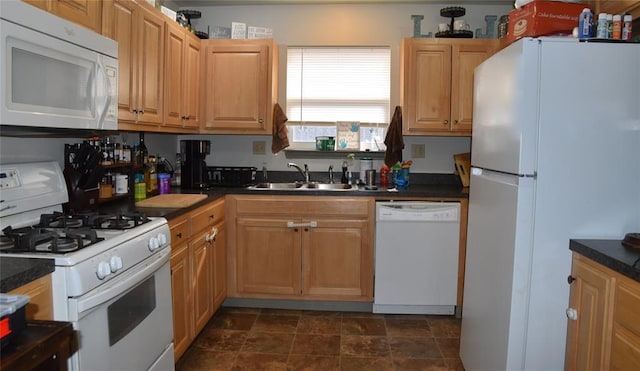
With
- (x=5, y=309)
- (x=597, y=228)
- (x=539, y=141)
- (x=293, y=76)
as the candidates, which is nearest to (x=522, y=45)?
(x=539, y=141)

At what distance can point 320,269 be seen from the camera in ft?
10.2

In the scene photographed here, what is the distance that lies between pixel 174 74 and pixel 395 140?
164cm

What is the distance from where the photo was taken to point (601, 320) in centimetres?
151

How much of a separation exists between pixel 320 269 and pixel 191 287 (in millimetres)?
986

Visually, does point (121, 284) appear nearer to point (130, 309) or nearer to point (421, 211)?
point (130, 309)

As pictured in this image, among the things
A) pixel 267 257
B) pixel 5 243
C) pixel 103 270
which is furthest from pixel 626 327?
pixel 267 257

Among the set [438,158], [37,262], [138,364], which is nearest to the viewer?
[37,262]

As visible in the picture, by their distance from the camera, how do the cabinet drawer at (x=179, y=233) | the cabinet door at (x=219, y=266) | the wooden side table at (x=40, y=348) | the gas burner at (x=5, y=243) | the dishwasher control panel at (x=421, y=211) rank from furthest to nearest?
the dishwasher control panel at (x=421, y=211), the cabinet door at (x=219, y=266), the cabinet drawer at (x=179, y=233), the gas burner at (x=5, y=243), the wooden side table at (x=40, y=348)

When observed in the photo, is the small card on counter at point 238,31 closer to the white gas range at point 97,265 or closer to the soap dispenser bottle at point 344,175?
the soap dispenser bottle at point 344,175

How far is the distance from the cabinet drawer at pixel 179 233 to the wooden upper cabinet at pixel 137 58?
572mm

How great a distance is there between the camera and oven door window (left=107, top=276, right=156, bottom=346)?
1.57 meters

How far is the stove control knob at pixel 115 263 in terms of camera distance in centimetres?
152

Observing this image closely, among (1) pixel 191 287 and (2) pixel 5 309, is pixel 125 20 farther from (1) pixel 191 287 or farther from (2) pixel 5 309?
(2) pixel 5 309

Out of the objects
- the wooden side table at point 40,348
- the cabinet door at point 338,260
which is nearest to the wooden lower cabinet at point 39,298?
the wooden side table at point 40,348
